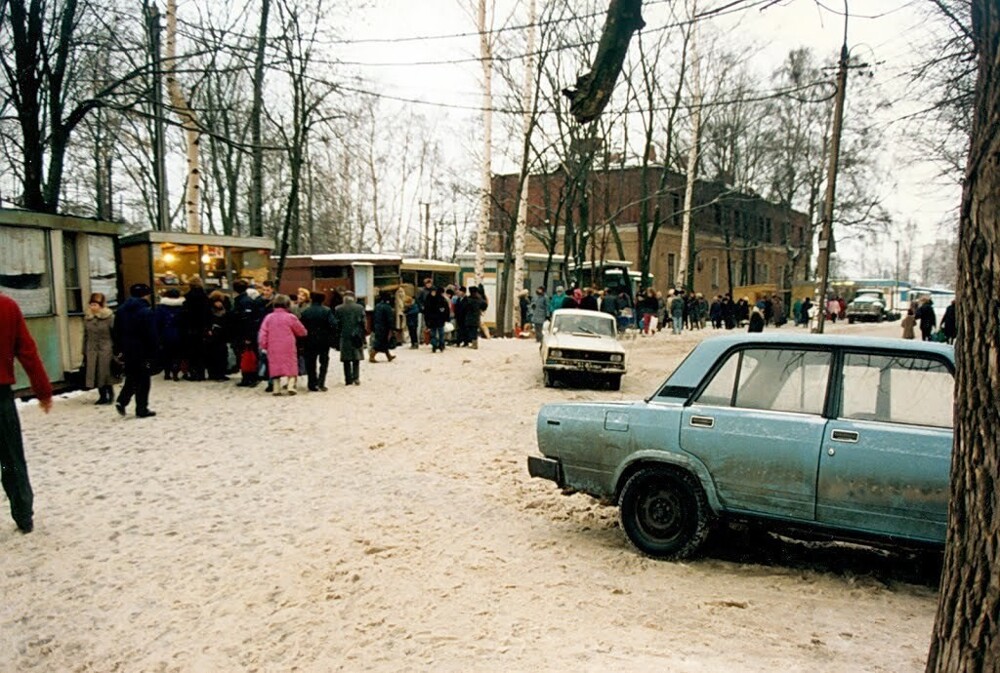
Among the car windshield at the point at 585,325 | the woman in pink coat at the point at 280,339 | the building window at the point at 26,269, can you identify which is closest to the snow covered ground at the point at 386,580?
the woman in pink coat at the point at 280,339

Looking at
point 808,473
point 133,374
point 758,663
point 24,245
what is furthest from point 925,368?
point 24,245

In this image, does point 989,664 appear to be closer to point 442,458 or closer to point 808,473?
point 808,473

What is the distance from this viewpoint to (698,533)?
5.18 m

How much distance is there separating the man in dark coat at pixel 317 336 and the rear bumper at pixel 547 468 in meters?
7.92

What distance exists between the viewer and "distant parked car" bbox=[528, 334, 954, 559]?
4578mm

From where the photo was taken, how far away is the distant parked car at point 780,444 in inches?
180

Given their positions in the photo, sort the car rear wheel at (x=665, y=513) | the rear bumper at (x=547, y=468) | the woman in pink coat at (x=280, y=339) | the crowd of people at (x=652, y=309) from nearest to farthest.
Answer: the car rear wheel at (x=665, y=513) < the rear bumper at (x=547, y=468) < the woman in pink coat at (x=280, y=339) < the crowd of people at (x=652, y=309)

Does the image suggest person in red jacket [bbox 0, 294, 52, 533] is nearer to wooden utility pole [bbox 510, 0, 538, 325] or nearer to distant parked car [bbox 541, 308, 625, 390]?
distant parked car [bbox 541, 308, 625, 390]

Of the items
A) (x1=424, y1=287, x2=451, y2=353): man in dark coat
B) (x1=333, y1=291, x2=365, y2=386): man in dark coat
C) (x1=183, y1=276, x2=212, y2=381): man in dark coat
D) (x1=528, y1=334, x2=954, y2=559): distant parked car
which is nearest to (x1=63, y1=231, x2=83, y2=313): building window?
(x1=183, y1=276, x2=212, y2=381): man in dark coat

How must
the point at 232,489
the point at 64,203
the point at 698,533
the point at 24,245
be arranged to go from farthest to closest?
the point at 64,203 < the point at 24,245 < the point at 232,489 < the point at 698,533

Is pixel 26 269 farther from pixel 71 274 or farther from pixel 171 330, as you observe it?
pixel 171 330

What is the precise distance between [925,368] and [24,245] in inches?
495

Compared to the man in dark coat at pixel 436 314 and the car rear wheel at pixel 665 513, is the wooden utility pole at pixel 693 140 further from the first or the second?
the car rear wheel at pixel 665 513

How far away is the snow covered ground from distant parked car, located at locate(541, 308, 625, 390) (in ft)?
18.8
